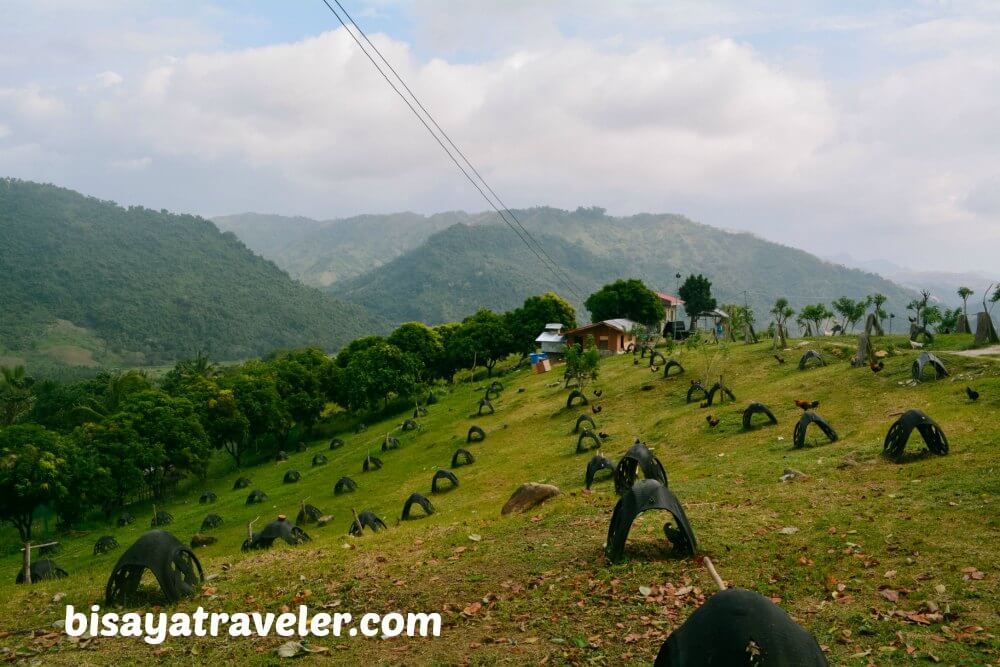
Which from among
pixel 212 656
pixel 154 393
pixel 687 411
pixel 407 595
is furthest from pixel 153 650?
pixel 154 393

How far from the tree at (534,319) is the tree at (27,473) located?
5569cm

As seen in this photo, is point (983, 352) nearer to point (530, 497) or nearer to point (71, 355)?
point (530, 497)

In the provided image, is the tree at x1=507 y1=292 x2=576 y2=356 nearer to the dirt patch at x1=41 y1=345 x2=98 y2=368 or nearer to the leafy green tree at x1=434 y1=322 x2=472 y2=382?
the leafy green tree at x1=434 y1=322 x2=472 y2=382

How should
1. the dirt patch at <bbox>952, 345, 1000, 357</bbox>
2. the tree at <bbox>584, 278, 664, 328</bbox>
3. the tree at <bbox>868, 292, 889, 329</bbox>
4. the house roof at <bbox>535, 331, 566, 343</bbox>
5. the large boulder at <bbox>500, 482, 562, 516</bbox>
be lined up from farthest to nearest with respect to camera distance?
the tree at <bbox>584, 278, 664, 328</bbox> → the house roof at <bbox>535, 331, 566, 343</bbox> → the tree at <bbox>868, 292, 889, 329</bbox> → the dirt patch at <bbox>952, 345, 1000, 357</bbox> → the large boulder at <bbox>500, 482, 562, 516</bbox>

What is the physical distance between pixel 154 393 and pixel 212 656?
58975 millimetres

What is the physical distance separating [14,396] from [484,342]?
5608 centimetres

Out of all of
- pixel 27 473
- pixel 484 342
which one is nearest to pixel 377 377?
pixel 484 342

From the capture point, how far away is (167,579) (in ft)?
52.8

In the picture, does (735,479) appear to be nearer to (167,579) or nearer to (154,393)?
(167,579)

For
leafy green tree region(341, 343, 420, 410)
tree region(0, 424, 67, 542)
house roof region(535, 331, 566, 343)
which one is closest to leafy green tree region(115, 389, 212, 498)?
tree region(0, 424, 67, 542)

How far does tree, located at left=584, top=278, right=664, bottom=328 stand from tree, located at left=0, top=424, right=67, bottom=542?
65522mm

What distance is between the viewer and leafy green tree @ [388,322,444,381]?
90125 mm

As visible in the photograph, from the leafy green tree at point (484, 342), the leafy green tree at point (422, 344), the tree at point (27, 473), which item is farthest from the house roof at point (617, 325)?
the tree at point (27, 473)

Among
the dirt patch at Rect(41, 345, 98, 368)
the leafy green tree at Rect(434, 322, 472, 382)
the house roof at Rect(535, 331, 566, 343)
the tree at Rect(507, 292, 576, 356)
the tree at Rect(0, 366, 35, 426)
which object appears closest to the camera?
the tree at Rect(0, 366, 35, 426)
